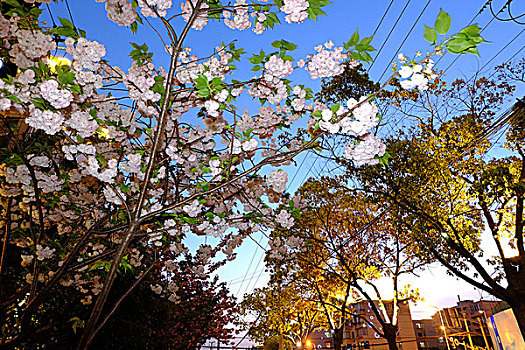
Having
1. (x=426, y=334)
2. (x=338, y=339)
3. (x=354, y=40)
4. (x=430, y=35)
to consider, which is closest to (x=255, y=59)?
(x=354, y=40)

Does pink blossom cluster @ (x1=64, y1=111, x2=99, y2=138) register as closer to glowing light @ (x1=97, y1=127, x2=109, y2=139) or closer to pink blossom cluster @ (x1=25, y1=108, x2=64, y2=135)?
pink blossom cluster @ (x1=25, y1=108, x2=64, y2=135)

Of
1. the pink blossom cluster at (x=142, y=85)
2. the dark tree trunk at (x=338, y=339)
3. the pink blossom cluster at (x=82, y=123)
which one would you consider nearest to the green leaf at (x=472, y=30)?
the pink blossom cluster at (x=142, y=85)

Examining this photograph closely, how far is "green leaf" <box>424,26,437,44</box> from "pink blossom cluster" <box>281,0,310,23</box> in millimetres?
774

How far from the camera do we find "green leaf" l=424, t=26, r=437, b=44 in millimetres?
1493

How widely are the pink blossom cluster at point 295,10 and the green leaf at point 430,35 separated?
774 mm

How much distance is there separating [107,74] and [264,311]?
62.8ft

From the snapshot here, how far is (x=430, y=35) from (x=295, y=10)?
0.90 m

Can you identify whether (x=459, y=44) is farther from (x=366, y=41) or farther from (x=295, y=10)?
(x=295, y=10)

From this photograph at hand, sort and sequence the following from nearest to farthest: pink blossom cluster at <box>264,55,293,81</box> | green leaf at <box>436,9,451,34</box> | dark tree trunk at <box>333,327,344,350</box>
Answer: green leaf at <box>436,9,451,34</box> → pink blossom cluster at <box>264,55,293,81</box> → dark tree trunk at <box>333,327,344,350</box>

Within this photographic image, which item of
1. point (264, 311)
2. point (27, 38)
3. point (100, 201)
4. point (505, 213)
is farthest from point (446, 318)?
point (27, 38)

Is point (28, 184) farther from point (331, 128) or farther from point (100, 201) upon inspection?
point (331, 128)

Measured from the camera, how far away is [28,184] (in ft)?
11.6

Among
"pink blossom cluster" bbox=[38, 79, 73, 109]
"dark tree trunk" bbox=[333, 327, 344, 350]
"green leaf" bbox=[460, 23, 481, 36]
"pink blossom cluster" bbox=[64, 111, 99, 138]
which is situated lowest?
"dark tree trunk" bbox=[333, 327, 344, 350]

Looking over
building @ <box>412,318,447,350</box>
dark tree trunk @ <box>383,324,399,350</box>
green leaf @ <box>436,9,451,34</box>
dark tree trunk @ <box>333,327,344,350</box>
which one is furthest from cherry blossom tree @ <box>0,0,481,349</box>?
building @ <box>412,318,447,350</box>
